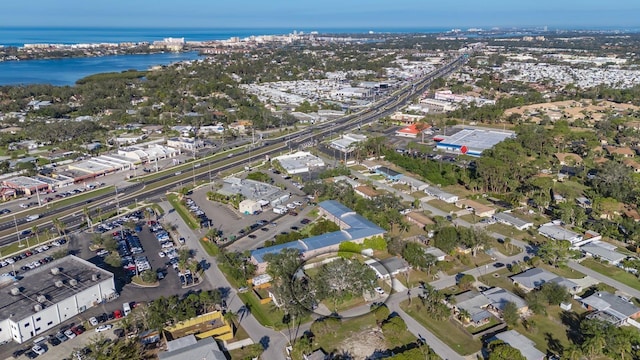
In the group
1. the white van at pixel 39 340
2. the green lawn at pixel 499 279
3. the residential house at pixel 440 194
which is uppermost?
the residential house at pixel 440 194

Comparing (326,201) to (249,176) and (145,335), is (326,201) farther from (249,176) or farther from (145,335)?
(145,335)

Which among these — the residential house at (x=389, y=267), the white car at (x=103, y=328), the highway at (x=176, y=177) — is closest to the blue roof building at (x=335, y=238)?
the residential house at (x=389, y=267)

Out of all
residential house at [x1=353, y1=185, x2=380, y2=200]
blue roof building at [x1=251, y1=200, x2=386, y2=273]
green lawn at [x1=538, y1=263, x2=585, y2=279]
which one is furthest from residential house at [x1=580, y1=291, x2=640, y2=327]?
residential house at [x1=353, y1=185, x2=380, y2=200]

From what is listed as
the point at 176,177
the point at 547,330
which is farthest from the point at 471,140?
the point at 547,330

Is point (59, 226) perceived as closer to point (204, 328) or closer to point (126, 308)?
point (126, 308)

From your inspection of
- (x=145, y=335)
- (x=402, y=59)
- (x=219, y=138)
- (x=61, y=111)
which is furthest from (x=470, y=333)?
(x=402, y=59)

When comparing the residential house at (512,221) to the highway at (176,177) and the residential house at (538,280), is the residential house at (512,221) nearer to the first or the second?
the residential house at (538,280)

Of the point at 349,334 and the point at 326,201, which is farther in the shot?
the point at 326,201
